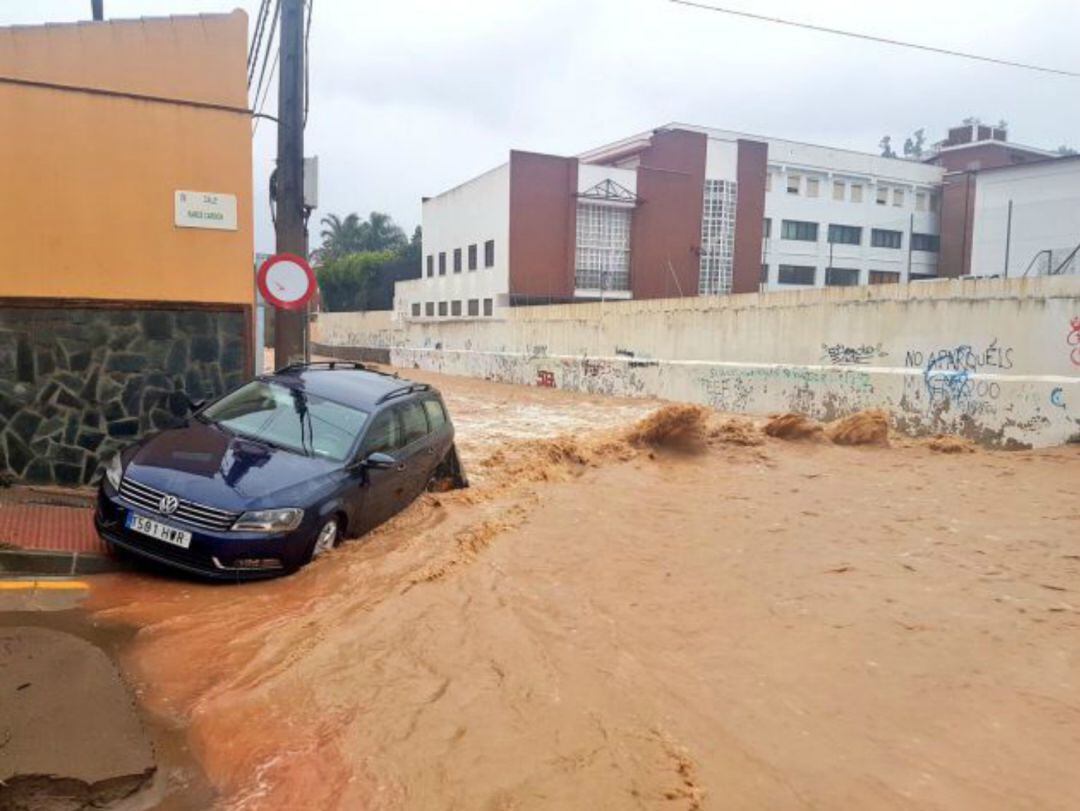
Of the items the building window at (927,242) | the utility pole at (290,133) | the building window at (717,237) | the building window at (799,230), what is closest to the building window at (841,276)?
the building window at (799,230)

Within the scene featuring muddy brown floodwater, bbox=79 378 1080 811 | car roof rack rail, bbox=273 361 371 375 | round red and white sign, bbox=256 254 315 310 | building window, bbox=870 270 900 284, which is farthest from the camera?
building window, bbox=870 270 900 284

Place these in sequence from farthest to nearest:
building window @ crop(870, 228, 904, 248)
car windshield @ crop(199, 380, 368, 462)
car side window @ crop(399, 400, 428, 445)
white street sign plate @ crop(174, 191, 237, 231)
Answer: building window @ crop(870, 228, 904, 248)
white street sign plate @ crop(174, 191, 237, 231)
car side window @ crop(399, 400, 428, 445)
car windshield @ crop(199, 380, 368, 462)

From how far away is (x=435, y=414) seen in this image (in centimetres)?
840

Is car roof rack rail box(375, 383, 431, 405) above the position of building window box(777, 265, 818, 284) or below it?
Result: below

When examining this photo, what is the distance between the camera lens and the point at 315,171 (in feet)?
31.2

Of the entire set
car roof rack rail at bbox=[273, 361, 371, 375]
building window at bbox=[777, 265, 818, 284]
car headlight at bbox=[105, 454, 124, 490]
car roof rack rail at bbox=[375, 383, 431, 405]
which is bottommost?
car headlight at bbox=[105, 454, 124, 490]

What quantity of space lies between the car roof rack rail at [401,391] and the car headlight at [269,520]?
5.68 feet

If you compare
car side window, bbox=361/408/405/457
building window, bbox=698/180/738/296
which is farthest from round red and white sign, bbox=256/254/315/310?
building window, bbox=698/180/738/296

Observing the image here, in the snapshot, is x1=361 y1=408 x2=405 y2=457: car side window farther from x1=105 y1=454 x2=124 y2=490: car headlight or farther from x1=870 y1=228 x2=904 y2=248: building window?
x1=870 y1=228 x2=904 y2=248: building window

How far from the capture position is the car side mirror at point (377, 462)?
651cm

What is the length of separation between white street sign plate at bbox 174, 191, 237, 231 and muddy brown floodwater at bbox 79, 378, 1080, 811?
3602 mm

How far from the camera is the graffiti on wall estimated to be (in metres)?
15.1

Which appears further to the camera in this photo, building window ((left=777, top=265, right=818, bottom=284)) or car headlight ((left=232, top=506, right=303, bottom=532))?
building window ((left=777, top=265, right=818, bottom=284))

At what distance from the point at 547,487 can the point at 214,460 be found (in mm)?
4312
